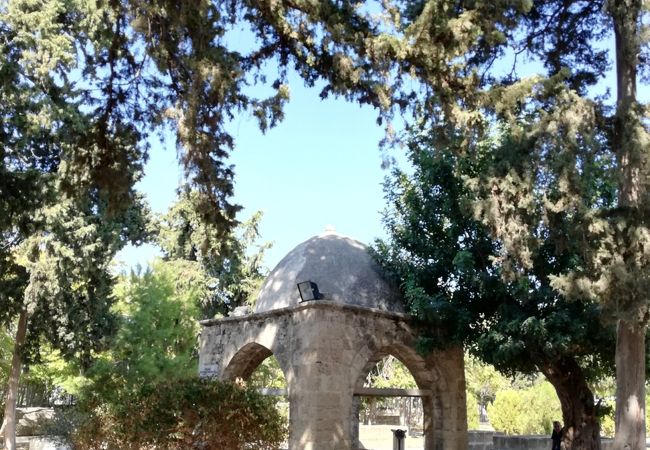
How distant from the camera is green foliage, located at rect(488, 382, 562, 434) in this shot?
88.3 feet

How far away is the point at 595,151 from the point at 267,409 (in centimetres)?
558

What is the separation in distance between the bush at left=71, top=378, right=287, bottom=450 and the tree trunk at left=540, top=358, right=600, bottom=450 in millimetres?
5092

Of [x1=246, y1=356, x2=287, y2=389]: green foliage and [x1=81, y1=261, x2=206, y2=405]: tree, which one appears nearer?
[x1=81, y1=261, x2=206, y2=405]: tree

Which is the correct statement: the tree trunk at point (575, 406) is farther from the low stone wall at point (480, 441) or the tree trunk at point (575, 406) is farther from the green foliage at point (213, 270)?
the green foliage at point (213, 270)

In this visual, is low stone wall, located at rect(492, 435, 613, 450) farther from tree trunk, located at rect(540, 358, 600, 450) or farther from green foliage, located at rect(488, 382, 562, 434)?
green foliage, located at rect(488, 382, 562, 434)

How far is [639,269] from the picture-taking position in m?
7.57

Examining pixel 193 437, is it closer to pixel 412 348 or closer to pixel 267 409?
pixel 267 409

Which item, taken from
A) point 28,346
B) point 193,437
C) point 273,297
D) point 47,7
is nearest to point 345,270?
point 273,297

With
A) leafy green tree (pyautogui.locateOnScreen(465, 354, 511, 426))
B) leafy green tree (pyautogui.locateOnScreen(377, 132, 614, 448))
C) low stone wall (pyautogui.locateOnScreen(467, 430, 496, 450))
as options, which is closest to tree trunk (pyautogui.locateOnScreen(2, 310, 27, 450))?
leafy green tree (pyautogui.locateOnScreen(377, 132, 614, 448))

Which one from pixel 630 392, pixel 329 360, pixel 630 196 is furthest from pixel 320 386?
pixel 630 196

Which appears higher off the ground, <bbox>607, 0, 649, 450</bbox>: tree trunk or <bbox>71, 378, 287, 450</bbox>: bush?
<bbox>607, 0, 649, 450</bbox>: tree trunk

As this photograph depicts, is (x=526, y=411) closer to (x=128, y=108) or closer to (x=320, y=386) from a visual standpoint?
(x=320, y=386)

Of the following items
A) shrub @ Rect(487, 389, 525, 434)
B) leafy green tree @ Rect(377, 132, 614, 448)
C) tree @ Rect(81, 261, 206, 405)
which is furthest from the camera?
shrub @ Rect(487, 389, 525, 434)

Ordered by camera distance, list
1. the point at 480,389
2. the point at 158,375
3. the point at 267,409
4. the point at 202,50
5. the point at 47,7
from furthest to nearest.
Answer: the point at 480,389 < the point at 158,375 < the point at 47,7 < the point at 267,409 < the point at 202,50
